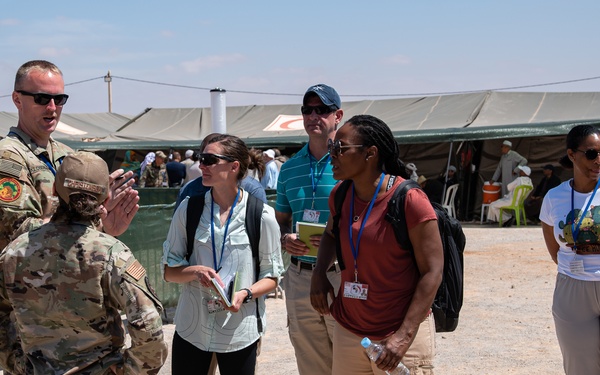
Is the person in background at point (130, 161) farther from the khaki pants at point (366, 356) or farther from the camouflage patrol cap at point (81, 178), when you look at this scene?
the camouflage patrol cap at point (81, 178)

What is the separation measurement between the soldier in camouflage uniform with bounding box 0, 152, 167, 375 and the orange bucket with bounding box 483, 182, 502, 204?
18292 millimetres

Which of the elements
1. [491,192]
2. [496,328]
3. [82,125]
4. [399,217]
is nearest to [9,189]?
[399,217]

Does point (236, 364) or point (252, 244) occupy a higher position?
point (252, 244)

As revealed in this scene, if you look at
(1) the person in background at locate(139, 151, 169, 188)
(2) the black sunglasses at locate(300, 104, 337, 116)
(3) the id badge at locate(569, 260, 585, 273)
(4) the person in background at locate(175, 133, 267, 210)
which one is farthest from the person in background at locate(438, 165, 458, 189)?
(2) the black sunglasses at locate(300, 104, 337, 116)

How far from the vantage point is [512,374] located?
22.0 ft

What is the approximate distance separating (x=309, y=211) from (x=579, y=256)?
1.76 metres

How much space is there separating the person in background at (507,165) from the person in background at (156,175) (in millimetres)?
9183

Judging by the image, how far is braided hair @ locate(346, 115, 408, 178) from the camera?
3.71 m

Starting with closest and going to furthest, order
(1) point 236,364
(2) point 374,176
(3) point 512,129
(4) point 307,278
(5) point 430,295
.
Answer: (5) point 430,295 < (2) point 374,176 < (1) point 236,364 < (4) point 307,278 < (3) point 512,129

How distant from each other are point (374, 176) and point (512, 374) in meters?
3.81

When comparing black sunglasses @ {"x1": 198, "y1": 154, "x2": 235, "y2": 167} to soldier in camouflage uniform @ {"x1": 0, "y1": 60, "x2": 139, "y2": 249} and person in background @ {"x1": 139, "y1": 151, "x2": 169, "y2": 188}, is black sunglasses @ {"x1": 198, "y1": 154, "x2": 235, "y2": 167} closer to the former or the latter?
soldier in camouflage uniform @ {"x1": 0, "y1": 60, "x2": 139, "y2": 249}

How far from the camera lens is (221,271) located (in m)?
4.27

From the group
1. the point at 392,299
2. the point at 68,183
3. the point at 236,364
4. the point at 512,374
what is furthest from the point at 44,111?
the point at 512,374

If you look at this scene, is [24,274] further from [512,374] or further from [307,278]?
[512,374]
